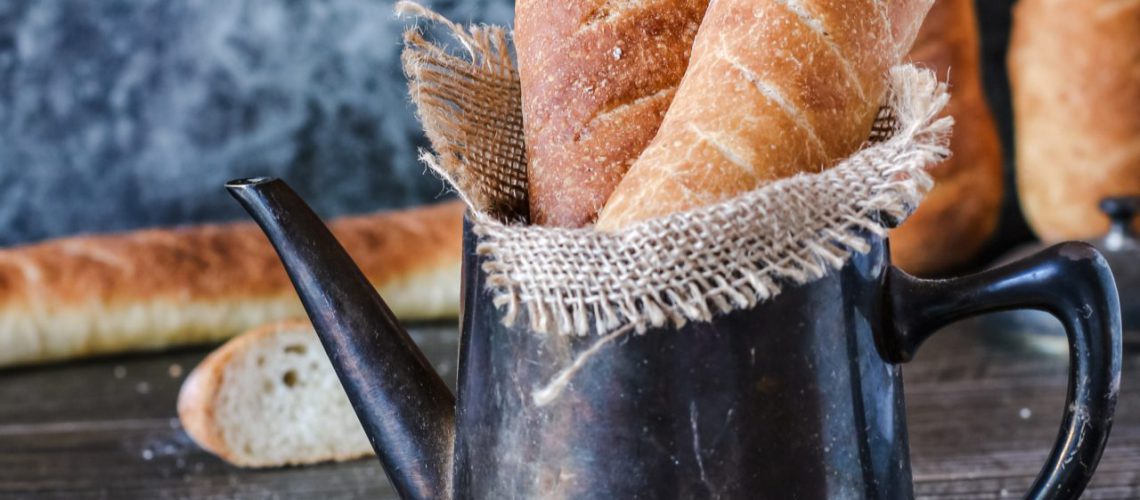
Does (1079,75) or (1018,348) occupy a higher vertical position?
(1079,75)

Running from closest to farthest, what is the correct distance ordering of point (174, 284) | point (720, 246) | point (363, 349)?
point (720, 246) < point (363, 349) < point (174, 284)

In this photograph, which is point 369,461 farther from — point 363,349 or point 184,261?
point 184,261

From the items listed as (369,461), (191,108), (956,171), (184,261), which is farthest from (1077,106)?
(191,108)

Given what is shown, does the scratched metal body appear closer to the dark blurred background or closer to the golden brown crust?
the golden brown crust

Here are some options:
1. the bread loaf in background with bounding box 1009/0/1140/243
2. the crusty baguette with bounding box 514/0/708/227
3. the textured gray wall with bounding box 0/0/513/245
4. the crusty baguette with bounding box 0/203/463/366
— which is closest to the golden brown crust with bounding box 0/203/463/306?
the crusty baguette with bounding box 0/203/463/366

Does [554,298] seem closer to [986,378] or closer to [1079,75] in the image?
[986,378]

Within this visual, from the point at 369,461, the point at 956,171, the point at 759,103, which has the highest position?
the point at 759,103

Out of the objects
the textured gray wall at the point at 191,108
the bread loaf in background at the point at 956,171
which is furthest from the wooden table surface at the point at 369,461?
the textured gray wall at the point at 191,108

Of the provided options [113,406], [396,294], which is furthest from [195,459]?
[396,294]
